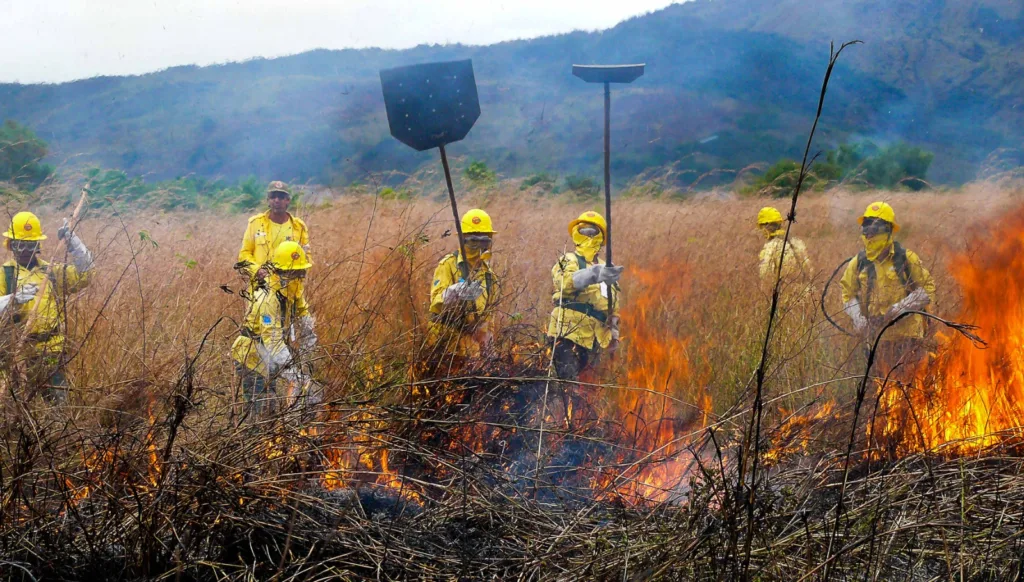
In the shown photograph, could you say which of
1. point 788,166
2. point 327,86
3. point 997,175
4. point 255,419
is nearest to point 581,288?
point 255,419

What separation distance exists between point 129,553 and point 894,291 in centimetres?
547

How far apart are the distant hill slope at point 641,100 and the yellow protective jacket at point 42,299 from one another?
1.37 m

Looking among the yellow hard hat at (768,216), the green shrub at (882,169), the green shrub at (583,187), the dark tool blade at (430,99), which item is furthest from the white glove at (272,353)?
the green shrub at (882,169)

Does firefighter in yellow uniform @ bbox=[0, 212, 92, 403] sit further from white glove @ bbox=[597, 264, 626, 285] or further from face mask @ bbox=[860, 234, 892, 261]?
face mask @ bbox=[860, 234, 892, 261]

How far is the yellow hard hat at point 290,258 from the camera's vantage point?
5.28m

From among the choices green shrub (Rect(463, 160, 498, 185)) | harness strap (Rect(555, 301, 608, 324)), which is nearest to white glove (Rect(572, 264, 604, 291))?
harness strap (Rect(555, 301, 608, 324))

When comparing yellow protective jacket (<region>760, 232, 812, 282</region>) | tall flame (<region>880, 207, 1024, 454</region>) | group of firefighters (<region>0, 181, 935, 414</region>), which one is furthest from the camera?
yellow protective jacket (<region>760, 232, 812, 282</region>)

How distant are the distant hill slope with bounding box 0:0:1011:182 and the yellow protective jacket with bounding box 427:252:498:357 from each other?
1207 millimetres

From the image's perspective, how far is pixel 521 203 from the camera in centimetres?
1145

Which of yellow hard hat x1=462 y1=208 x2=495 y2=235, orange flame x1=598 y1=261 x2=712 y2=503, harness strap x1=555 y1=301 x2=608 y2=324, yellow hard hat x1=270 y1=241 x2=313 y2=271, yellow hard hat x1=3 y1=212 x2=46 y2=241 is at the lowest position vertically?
orange flame x1=598 y1=261 x2=712 y2=503

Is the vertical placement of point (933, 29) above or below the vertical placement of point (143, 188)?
above

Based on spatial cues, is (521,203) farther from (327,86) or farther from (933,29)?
(327,86)

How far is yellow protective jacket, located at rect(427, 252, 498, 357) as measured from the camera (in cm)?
438

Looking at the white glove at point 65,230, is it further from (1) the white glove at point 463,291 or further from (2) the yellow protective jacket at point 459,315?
(1) the white glove at point 463,291
